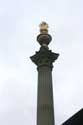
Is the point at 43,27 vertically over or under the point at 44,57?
over

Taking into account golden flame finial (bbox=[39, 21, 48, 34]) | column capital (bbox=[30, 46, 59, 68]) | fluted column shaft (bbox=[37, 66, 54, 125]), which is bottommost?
fluted column shaft (bbox=[37, 66, 54, 125])

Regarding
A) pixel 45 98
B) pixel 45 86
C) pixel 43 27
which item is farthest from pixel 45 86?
pixel 43 27

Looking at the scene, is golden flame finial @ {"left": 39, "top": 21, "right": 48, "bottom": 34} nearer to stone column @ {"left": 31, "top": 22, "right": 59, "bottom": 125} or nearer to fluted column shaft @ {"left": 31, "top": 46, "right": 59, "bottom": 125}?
stone column @ {"left": 31, "top": 22, "right": 59, "bottom": 125}

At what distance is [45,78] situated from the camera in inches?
1346

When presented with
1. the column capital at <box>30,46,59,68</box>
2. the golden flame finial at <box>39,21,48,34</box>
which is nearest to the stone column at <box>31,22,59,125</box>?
the column capital at <box>30,46,59,68</box>

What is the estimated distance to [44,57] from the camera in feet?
116

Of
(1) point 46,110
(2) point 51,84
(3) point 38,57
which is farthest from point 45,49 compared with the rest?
(1) point 46,110

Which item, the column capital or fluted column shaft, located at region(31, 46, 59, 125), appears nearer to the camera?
fluted column shaft, located at region(31, 46, 59, 125)

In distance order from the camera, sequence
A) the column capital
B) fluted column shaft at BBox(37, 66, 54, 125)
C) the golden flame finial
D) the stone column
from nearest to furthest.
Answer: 1. fluted column shaft at BBox(37, 66, 54, 125)
2. the stone column
3. the column capital
4. the golden flame finial

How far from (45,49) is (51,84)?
11.2 ft

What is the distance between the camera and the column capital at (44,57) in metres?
35.1

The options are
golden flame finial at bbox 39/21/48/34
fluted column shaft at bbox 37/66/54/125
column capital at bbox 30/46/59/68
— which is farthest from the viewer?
golden flame finial at bbox 39/21/48/34

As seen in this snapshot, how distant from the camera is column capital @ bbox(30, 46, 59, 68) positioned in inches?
1380

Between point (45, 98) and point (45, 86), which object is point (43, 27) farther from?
point (45, 98)
